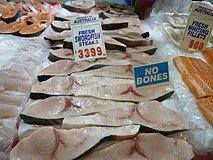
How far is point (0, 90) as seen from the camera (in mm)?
1678

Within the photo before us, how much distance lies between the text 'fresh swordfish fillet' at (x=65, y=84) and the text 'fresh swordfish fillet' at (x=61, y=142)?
31 centimetres

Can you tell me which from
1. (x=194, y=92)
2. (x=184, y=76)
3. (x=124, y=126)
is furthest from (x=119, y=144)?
(x=184, y=76)

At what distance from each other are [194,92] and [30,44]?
56.8 inches

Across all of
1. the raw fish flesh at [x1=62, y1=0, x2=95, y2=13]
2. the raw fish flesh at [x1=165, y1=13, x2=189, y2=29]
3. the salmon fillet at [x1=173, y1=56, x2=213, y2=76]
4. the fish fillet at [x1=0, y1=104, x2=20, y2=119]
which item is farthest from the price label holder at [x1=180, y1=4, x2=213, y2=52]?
the fish fillet at [x1=0, y1=104, x2=20, y2=119]

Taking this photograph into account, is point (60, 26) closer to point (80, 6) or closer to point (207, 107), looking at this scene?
point (80, 6)

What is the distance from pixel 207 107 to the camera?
5.15 feet

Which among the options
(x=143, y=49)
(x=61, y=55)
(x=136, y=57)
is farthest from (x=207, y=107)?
(x=61, y=55)

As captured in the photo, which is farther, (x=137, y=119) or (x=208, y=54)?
(x=208, y=54)

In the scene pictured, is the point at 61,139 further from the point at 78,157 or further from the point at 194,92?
the point at 194,92

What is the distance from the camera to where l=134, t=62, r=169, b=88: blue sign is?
4.54ft

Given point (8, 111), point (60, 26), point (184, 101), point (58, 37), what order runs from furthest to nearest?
point (60, 26) → point (58, 37) → point (184, 101) → point (8, 111)

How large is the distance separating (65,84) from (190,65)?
0.93 meters

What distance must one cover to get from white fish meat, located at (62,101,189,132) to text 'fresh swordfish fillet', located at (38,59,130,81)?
489 mm

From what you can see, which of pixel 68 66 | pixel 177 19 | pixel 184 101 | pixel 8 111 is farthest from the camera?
pixel 177 19
